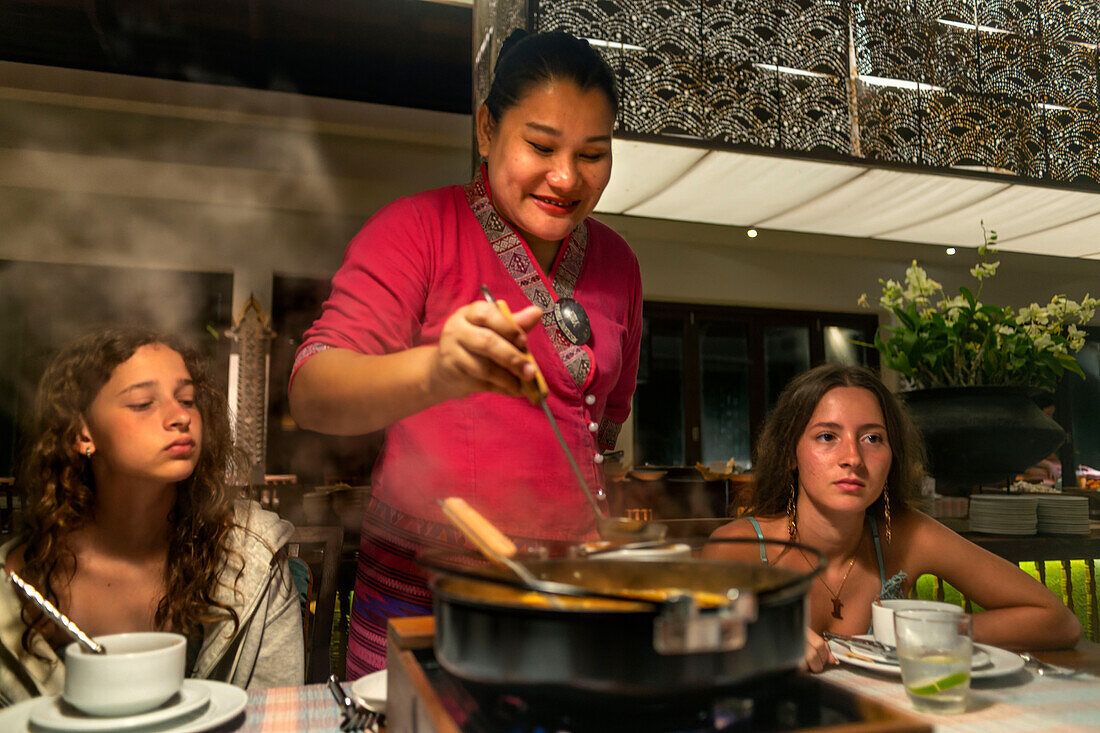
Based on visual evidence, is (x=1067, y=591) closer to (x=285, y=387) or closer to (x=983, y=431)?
(x=983, y=431)

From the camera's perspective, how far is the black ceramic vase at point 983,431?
204 centimetres

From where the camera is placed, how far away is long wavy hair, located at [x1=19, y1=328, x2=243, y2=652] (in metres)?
1.32

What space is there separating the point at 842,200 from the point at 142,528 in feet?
15.6

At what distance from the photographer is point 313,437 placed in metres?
5.81

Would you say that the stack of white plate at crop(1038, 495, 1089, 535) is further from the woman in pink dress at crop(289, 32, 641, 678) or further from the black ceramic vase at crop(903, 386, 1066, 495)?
the woman in pink dress at crop(289, 32, 641, 678)

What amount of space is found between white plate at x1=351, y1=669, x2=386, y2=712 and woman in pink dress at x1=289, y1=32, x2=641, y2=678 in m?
0.27

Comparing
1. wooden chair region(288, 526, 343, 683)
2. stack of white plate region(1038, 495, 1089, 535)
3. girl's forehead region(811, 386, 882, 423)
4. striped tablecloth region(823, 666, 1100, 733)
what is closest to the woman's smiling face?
striped tablecloth region(823, 666, 1100, 733)

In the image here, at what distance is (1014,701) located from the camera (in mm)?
969

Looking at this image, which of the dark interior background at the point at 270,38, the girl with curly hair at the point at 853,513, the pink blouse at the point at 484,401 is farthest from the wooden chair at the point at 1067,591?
the dark interior background at the point at 270,38

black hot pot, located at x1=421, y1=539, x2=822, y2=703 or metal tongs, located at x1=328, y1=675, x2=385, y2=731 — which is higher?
black hot pot, located at x1=421, y1=539, x2=822, y2=703

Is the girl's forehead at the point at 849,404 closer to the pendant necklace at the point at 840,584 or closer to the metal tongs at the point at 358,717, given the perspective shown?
the pendant necklace at the point at 840,584

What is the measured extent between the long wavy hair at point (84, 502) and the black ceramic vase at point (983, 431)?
71.4 inches

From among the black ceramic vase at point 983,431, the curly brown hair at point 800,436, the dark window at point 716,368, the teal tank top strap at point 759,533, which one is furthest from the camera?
the dark window at point 716,368

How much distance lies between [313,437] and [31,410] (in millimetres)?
4446
